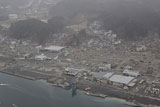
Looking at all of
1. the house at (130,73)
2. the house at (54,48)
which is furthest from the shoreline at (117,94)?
the house at (54,48)

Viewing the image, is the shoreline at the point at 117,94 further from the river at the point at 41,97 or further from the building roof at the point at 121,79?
the building roof at the point at 121,79

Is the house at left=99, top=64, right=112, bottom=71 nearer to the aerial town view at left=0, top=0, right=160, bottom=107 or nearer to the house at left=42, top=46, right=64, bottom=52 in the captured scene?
the aerial town view at left=0, top=0, right=160, bottom=107

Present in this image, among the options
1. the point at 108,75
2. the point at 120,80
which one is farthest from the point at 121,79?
the point at 108,75

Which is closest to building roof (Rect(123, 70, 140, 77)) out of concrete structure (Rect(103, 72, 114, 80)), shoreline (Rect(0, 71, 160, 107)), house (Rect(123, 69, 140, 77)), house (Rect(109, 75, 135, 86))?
house (Rect(123, 69, 140, 77))

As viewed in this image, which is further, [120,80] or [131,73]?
[131,73]

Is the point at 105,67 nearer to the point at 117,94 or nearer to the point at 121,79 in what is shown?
the point at 121,79

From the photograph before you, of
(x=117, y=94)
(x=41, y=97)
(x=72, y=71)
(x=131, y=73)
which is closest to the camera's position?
(x=117, y=94)

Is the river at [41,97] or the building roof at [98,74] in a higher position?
the building roof at [98,74]
